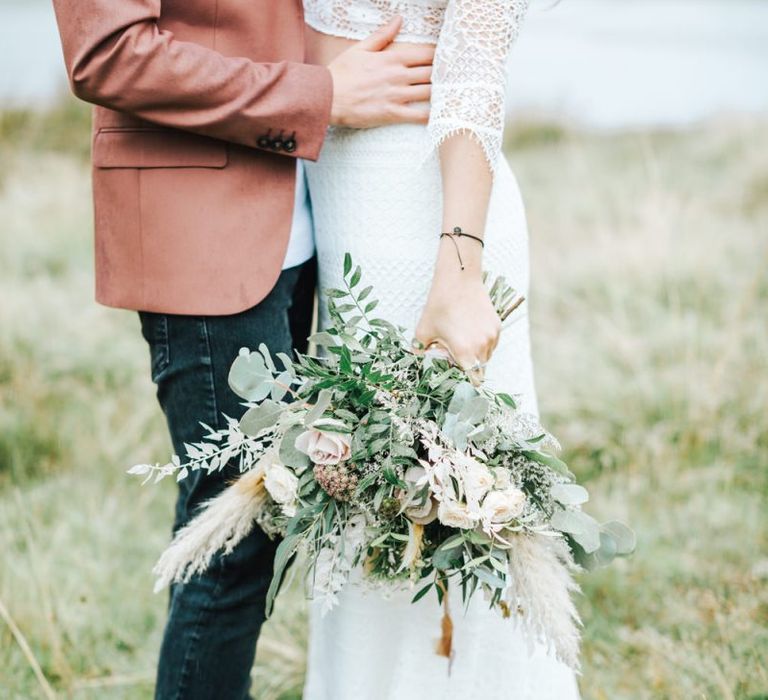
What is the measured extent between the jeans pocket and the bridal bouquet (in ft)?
0.75

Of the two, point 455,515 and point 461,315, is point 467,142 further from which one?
point 455,515

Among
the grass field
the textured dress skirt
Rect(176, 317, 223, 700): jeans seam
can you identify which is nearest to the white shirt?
the textured dress skirt

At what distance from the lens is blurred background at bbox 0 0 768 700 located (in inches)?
102

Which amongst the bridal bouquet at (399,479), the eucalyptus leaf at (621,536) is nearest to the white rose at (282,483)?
the bridal bouquet at (399,479)

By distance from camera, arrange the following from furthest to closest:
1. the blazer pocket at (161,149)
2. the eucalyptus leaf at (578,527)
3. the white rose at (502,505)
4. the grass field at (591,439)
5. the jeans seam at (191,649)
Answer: the grass field at (591,439)
the jeans seam at (191,649)
the blazer pocket at (161,149)
the eucalyptus leaf at (578,527)
the white rose at (502,505)

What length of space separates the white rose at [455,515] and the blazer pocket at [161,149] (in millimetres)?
704

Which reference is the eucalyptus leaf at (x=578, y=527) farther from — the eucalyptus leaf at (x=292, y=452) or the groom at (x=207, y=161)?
the groom at (x=207, y=161)

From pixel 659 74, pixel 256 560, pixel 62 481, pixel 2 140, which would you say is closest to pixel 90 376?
pixel 62 481

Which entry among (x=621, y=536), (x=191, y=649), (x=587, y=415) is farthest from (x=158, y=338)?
(x=587, y=415)

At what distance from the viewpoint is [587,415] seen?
12.7ft

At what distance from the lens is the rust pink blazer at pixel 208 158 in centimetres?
150

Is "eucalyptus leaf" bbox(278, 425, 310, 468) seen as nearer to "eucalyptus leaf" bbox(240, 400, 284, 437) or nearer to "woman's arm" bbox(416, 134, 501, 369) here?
"eucalyptus leaf" bbox(240, 400, 284, 437)

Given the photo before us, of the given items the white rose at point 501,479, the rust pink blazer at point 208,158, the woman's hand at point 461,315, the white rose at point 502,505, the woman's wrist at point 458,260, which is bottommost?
the white rose at point 502,505

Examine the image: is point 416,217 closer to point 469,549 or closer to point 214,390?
point 214,390
